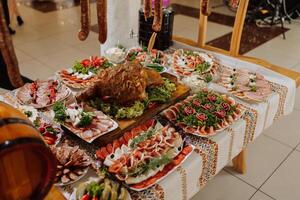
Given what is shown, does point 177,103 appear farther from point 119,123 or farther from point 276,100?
point 276,100

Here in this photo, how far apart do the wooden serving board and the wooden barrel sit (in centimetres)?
38

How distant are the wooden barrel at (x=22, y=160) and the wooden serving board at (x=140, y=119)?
0.38m

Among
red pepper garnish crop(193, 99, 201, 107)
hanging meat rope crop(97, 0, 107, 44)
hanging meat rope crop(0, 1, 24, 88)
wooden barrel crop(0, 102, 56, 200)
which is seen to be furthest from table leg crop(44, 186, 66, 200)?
red pepper garnish crop(193, 99, 201, 107)

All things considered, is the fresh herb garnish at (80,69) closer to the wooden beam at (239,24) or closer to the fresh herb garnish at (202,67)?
the fresh herb garnish at (202,67)

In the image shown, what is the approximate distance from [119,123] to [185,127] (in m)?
0.24

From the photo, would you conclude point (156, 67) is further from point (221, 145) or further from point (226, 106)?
point (221, 145)

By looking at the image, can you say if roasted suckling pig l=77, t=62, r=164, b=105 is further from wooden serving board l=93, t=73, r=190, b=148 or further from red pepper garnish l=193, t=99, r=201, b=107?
red pepper garnish l=193, t=99, r=201, b=107

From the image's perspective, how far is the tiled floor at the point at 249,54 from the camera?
1745mm

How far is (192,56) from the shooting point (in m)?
1.60

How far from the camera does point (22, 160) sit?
23.1 inches

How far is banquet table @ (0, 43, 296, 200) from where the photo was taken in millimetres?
910

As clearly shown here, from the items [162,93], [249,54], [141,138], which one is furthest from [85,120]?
[249,54]

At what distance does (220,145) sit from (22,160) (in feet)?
2.29

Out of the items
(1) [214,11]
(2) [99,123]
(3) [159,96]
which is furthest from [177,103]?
(1) [214,11]
